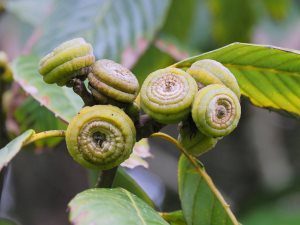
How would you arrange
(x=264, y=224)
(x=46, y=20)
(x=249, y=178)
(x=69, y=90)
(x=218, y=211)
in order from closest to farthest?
(x=218, y=211)
(x=69, y=90)
(x=46, y=20)
(x=264, y=224)
(x=249, y=178)

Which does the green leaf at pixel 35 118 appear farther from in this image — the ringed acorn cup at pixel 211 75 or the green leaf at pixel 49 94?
the ringed acorn cup at pixel 211 75

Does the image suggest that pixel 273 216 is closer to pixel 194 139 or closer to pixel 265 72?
pixel 265 72

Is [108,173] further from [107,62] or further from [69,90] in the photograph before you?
[69,90]

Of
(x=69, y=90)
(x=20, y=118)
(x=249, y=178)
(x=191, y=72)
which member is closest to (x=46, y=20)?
(x=20, y=118)

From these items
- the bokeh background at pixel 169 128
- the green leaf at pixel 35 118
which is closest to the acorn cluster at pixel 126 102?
the bokeh background at pixel 169 128

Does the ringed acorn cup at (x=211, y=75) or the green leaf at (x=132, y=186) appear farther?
the green leaf at (x=132, y=186)

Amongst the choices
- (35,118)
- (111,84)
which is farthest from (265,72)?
(35,118)
